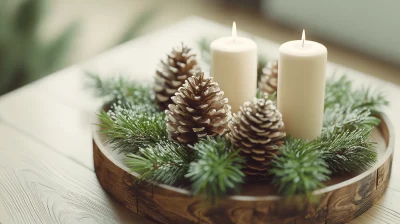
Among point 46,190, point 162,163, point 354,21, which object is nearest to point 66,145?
point 46,190

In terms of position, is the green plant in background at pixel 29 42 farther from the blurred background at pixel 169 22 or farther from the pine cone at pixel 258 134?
the pine cone at pixel 258 134

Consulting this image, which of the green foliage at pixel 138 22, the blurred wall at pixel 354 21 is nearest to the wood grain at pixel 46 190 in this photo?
the green foliage at pixel 138 22

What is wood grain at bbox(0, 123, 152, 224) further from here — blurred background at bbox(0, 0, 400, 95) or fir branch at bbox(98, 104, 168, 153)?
blurred background at bbox(0, 0, 400, 95)

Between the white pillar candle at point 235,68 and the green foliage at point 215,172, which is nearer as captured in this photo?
the green foliage at point 215,172

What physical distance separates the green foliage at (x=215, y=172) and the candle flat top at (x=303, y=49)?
17 centimetres

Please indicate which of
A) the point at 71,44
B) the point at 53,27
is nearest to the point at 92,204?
the point at 71,44

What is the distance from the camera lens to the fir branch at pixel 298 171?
711 mm

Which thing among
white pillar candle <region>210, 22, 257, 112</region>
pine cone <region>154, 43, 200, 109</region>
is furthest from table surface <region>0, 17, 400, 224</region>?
white pillar candle <region>210, 22, 257, 112</region>

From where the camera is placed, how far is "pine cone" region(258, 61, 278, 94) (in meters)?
0.97

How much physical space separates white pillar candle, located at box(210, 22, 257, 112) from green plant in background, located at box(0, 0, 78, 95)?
47 centimetres

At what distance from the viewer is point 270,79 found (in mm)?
975

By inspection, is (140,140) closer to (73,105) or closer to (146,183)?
(146,183)

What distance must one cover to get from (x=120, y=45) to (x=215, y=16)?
1311mm

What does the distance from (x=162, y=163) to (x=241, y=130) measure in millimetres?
114
